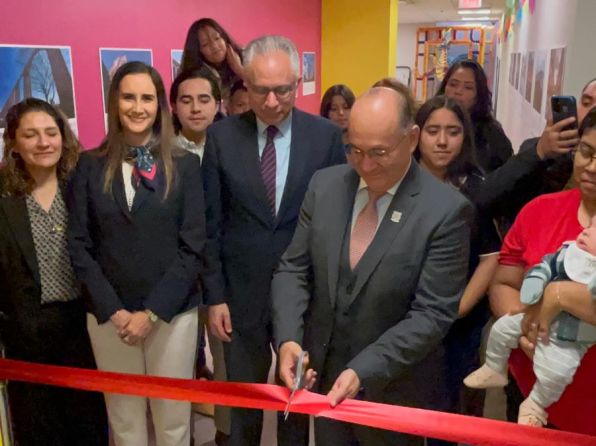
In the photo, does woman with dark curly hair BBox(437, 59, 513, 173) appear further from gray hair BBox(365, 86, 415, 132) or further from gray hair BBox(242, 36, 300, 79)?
gray hair BBox(365, 86, 415, 132)

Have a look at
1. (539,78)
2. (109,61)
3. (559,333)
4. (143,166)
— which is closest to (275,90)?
(143,166)

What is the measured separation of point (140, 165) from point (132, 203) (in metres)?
0.16

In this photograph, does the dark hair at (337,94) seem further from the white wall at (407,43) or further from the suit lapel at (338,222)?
the white wall at (407,43)

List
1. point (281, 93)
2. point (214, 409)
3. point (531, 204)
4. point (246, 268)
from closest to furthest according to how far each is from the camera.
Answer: point (531, 204), point (281, 93), point (246, 268), point (214, 409)

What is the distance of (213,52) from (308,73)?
464 centimetres

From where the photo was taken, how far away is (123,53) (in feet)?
14.0

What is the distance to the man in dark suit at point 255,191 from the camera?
228 cm

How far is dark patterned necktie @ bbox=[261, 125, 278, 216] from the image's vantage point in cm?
234

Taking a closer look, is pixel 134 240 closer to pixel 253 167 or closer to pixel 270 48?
pixel 253 167

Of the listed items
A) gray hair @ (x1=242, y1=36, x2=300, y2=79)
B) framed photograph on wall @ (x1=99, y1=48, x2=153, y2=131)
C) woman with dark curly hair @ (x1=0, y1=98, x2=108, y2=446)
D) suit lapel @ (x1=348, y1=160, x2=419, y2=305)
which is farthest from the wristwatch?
framed photograph on wall @ (x1=99, y1=48, x2=153, y2=131)

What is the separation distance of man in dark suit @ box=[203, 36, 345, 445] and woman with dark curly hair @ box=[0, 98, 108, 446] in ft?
1.95

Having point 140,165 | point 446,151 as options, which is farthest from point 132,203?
point 446,151

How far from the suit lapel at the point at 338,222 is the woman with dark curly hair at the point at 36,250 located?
1167mm

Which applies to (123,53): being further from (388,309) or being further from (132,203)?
(388,309)
